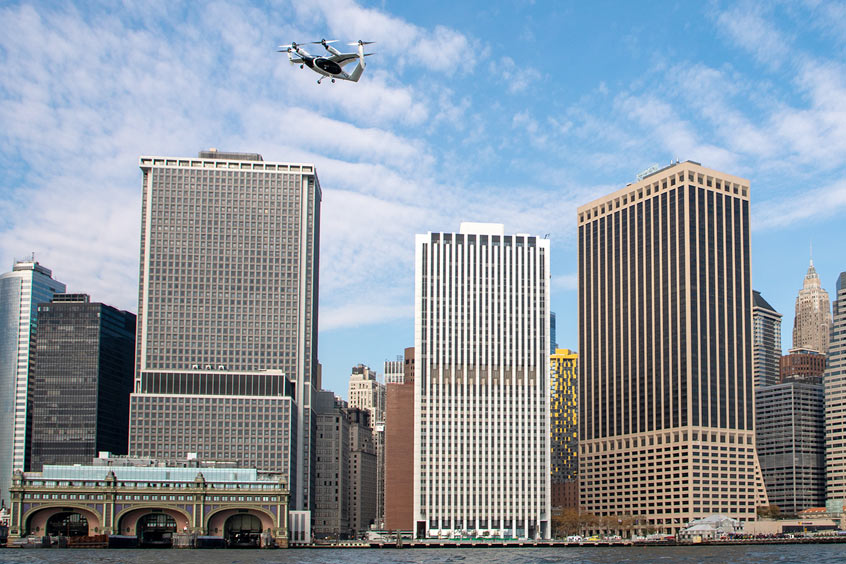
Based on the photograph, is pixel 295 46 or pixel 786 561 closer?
pixel 295 46

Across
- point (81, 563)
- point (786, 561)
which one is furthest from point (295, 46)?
point (786, 561)

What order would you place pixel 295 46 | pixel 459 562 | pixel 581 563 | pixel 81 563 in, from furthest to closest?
pixel 459 562 < pixel 581 563 < pixel 81 563 < pixel 295 46

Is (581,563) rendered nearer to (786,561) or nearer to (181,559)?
(786,561)

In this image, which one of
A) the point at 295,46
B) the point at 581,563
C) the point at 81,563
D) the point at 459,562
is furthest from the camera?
the point at 459,562

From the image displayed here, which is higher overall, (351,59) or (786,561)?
(351,59)

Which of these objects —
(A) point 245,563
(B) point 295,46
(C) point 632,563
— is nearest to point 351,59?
(B) point 295,46

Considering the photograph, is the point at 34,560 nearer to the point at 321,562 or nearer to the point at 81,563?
the point at 81,563
